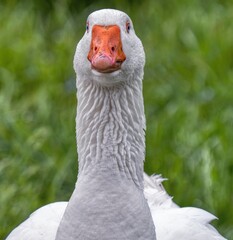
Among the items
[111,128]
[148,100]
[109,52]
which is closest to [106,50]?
[109,52]

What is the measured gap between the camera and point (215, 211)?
495 cm

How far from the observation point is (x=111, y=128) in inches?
133

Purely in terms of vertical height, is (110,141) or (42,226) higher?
(110,141)

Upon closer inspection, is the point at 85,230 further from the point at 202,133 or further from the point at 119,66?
the point at 202,133

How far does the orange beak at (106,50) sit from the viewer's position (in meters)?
3.07

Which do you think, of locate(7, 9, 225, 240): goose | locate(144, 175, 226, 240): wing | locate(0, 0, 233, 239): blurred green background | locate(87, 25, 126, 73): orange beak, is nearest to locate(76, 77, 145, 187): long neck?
locate(7, 9, 225, 240): goose

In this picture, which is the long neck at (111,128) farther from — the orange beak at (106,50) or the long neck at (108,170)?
the orange beak at (106,50)

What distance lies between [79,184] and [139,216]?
0.29m

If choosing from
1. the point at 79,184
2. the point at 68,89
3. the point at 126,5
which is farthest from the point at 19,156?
the point at 126,5

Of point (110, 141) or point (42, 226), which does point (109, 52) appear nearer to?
point (110, 141)

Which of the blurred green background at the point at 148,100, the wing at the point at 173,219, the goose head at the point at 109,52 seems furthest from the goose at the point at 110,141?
the blurred green background at the point at 148,100

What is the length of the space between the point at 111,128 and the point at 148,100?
2.80m

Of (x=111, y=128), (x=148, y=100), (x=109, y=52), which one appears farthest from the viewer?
(x=148, y=100)

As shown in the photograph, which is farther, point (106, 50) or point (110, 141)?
point (110, 141)
